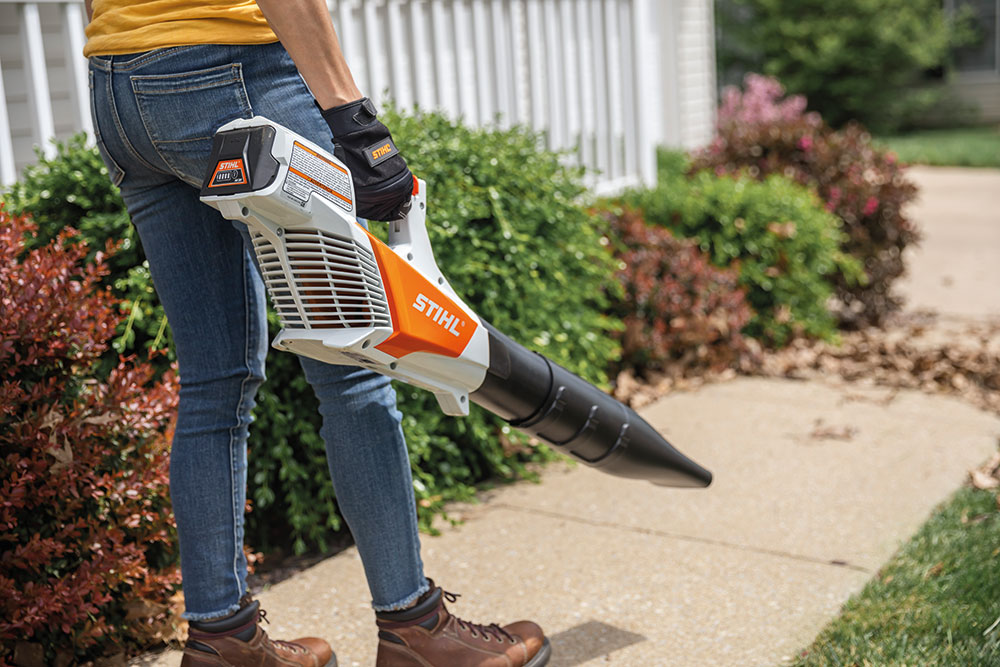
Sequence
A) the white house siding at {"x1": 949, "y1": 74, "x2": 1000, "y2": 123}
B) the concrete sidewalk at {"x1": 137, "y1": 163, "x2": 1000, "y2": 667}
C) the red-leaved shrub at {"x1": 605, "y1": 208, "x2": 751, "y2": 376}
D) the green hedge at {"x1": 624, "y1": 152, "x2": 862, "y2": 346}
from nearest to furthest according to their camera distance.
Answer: the concrete sidewalk at {"x1": 137, "y1": 163, "x2": 1000, "y2": 667}
the red-leaved shrub at {"x1": 605, "y1": 208, "x2": 751, "y2": 376}
the green hedge at {"x1": 624, "y1": 152, "x2": 862, "y2": 346}
the white house siding at {"x1": 949, "y1": 74, "x2": 1000, "y2": 123}

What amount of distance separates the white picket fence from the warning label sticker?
246 cm

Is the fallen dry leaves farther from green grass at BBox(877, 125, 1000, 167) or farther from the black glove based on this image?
green grass at BBox(877, 125, 1000, 167)

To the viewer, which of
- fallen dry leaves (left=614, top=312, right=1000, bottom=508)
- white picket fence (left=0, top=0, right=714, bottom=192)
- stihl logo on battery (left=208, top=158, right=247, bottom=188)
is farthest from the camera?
fallen dry leaves (left=614, top=312, right=1000, bottom=508)

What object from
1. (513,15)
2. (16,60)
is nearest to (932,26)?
(513,15)

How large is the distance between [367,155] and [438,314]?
13.1 inches

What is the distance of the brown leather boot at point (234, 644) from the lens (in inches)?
84.1

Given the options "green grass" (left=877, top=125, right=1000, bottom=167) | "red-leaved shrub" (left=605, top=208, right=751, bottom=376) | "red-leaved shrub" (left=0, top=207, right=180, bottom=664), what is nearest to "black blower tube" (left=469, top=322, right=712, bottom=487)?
"red-leaved shrub" (left=0, top=207, right=180, bottom=664)

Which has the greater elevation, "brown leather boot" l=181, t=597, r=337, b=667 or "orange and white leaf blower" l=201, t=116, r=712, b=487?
"orange and white leaf blower" l=201, t=116, r=712, b=487

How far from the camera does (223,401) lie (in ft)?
6.97

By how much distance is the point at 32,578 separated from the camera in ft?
7.95

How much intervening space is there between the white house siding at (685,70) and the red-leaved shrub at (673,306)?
699 centimetres

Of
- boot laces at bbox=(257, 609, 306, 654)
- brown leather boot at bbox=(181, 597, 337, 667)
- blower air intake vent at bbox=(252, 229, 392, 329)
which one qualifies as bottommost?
boot laces at bbox=(257, 609, 306, 654)

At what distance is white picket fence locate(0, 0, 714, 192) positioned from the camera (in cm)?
445

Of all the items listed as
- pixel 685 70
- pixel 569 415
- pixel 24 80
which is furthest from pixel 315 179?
pixel 685 70
